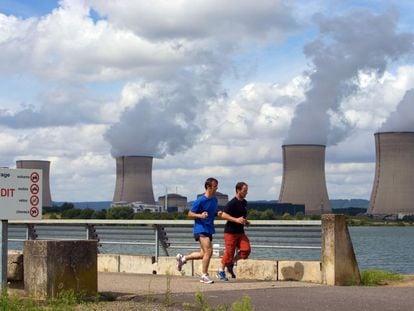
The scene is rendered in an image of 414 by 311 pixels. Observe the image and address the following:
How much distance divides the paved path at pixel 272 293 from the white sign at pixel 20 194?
4.41ft

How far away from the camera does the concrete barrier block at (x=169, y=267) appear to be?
1277 cm

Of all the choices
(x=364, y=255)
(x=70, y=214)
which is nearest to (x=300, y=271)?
(x=364, y=255)

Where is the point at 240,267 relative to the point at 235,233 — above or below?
below

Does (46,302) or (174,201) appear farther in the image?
(174,201)

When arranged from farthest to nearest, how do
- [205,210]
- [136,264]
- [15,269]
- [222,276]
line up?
[136,264], [222,276], [205,210], [15,269]

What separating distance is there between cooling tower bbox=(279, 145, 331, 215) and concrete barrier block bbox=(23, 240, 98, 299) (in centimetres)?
7224

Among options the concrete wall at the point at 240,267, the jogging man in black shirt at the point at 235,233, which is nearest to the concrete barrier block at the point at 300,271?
the concrete wall at the point at 240,267

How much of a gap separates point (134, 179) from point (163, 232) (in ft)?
263

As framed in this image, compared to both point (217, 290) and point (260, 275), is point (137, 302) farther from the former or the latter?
point (260, 275)

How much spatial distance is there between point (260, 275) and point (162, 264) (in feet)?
6.65

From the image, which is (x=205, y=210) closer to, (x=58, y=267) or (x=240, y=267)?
(x=240, y=267)

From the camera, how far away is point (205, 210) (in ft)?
36.4

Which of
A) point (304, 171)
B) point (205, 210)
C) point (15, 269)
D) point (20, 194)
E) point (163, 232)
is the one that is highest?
point (304, 171)

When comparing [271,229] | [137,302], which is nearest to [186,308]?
[137,302]
